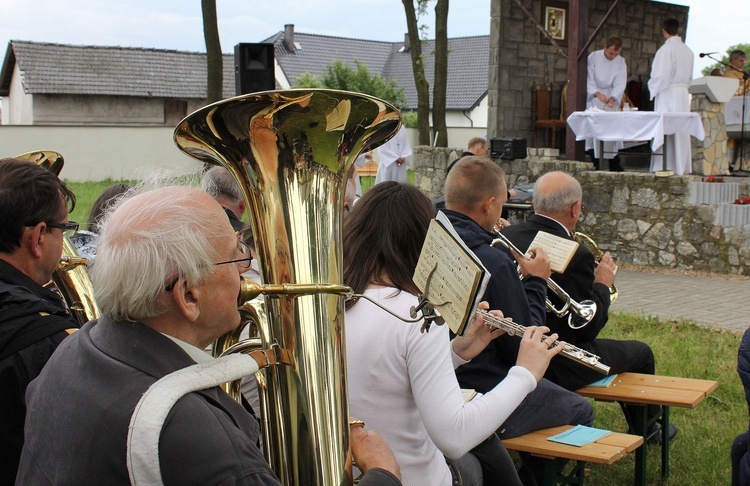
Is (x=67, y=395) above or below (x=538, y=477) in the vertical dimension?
above

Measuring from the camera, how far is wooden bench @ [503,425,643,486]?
3031 mm

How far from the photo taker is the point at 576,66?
11.8 metres

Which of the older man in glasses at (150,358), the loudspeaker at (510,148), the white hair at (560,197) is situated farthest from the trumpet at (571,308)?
the loudspeaker at (510,148)

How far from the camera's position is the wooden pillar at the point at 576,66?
462 inches

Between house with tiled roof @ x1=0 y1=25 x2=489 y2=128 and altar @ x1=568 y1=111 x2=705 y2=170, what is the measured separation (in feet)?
78.7

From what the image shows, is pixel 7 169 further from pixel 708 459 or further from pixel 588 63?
pixel 588 63

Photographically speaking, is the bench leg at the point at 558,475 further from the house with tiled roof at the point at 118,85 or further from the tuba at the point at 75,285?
the house with tiled roof at the point at 118,85

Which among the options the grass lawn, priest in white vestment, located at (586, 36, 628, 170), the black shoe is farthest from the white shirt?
the black shoe

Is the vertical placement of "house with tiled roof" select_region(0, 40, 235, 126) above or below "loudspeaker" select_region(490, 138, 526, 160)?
above

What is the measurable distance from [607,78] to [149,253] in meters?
11.7

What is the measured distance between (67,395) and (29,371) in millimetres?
721

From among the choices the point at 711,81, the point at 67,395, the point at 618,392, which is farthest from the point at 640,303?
the point at 67,395

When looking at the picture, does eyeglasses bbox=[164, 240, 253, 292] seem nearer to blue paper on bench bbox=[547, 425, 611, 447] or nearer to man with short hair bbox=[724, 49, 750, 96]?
blue paper on bench bbox=[547, 425, 611, 447]

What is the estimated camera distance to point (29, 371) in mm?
2039
